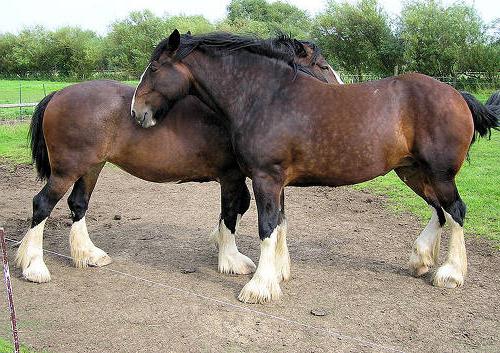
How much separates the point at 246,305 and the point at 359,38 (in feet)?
101

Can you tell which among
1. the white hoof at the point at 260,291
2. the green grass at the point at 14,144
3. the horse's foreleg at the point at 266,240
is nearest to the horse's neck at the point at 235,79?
the horse's foreleg at the point at 266,240

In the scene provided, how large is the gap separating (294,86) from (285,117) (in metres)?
0.36

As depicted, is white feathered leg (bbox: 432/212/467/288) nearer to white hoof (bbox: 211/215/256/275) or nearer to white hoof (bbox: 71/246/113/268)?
white hoof (bbox: 211/215/256/275)

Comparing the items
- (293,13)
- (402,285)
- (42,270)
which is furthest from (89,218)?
(293,13)

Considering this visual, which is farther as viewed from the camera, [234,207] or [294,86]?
[234,207]

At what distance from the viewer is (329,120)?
15.5 feet

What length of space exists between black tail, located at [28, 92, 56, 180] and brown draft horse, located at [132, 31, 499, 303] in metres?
1.42

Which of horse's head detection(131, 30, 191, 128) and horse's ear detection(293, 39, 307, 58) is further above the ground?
horse's ear detection(293, 39, 307, 58)

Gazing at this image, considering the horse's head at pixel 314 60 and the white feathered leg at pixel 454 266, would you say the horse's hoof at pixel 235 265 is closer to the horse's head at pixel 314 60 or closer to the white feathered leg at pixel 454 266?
the white feathered leg at pixel 454 266

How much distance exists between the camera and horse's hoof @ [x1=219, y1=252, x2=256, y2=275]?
18.2 ft

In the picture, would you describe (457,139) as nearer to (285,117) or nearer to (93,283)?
(285,117)

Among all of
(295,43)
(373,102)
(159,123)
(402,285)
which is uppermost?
(295,43)

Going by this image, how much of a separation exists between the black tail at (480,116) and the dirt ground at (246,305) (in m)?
1.49

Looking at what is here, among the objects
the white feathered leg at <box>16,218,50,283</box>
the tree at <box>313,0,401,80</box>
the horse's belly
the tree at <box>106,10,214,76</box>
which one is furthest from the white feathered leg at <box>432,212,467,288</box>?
the tree at <box>106,10,214,76</box>
